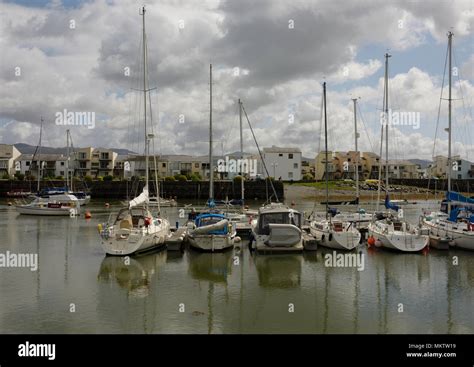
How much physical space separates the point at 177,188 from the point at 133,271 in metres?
68.6

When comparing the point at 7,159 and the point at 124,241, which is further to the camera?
the point at 7,159

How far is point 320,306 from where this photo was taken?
1831 centimetres

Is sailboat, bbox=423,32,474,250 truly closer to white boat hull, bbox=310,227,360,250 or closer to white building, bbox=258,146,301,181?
white boat hull, bbox=310,227,360,250

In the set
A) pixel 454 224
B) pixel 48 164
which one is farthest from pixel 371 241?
pixel 48 164

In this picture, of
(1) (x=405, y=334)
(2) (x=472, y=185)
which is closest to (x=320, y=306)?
(1) (x=405, y=334)

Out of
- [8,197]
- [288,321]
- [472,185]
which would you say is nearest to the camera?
[288,321]

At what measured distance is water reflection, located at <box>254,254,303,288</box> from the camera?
21844 mm

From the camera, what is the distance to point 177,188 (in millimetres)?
92188

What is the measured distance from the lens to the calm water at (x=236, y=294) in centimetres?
1598

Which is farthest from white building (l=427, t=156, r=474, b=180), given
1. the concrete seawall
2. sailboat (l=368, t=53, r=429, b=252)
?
sailboat (l=368, t=53, r=429, b=252)

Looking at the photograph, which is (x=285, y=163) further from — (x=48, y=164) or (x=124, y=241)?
(x=124, y=241)

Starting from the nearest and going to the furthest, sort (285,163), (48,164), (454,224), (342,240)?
1. (342,240)
2. (454,224)
3. (285,163)
4. (48,164)
